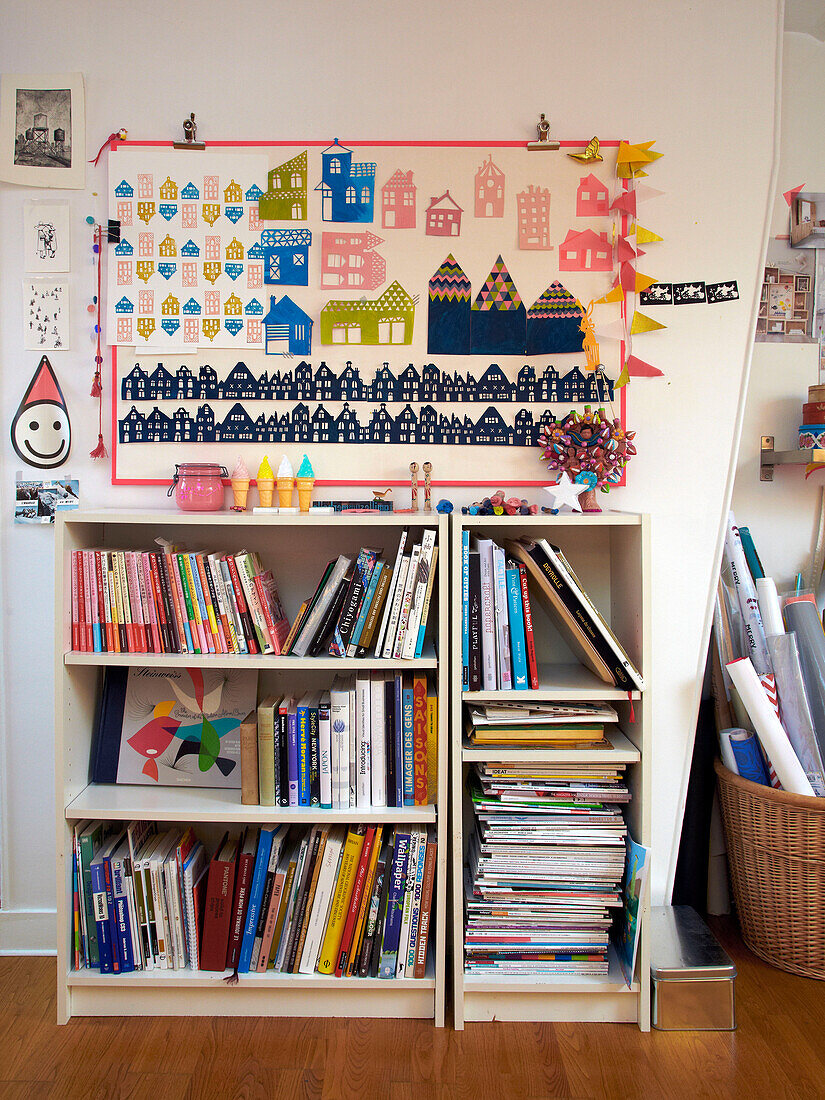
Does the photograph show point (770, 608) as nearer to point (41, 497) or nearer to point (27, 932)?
point (41, 497)

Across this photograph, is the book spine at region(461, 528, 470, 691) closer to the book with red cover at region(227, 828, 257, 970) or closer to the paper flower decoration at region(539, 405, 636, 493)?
the paper flower decoration at region(539, 405, 636, 493)

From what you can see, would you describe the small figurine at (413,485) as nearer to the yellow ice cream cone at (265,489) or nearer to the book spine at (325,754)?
the yellow ice cream cone at (265,489)

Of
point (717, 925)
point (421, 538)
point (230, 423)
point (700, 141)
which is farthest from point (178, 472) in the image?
point (717, 925)

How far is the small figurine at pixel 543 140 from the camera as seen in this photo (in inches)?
71.7

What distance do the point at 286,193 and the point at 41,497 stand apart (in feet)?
3.23

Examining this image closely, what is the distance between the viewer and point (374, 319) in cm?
186

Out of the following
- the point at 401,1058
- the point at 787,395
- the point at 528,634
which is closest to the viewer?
the point at 401,1058

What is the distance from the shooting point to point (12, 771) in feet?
6.38

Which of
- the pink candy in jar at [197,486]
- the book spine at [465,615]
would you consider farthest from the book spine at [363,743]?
the pink candy in jar at [197,486]

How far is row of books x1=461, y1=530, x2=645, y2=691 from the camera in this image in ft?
5.34

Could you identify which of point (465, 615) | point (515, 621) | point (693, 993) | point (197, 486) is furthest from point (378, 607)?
point (693, 993)

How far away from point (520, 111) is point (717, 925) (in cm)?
217

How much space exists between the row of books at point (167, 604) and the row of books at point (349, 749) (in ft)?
0.62

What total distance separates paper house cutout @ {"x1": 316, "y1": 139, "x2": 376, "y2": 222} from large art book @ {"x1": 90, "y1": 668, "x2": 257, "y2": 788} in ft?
3.85
